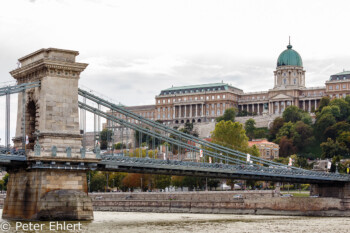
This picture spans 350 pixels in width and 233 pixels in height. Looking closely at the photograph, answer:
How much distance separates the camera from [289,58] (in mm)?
Result: 185000

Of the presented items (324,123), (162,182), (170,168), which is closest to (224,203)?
(170,168)

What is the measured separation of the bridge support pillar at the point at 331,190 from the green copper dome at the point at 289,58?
120m

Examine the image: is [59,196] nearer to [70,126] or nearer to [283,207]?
[70,126]

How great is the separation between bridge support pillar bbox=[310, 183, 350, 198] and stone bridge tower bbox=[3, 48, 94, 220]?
26.9 metres

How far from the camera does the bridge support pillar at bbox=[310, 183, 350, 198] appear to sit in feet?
210

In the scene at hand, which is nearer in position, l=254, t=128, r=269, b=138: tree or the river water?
the river water

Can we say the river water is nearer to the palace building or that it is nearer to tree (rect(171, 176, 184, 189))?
tree (rect(171, 176, 184, 189))

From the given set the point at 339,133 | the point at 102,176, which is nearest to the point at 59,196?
the point at 102,176

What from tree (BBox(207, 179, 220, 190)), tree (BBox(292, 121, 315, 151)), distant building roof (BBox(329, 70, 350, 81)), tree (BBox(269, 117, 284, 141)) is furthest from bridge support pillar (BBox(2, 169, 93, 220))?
distant building roof (BBox(329, 70, 350, 81))

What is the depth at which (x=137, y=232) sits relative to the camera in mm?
41781

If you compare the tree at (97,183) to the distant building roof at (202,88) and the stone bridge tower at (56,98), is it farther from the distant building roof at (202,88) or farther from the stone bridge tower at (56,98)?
the distant building roof at (202,88)

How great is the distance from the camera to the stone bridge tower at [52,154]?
43.5m

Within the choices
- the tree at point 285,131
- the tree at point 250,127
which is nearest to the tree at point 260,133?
the tree at point 250,127

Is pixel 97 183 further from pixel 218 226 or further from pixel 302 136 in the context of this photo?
pixel 218 226
